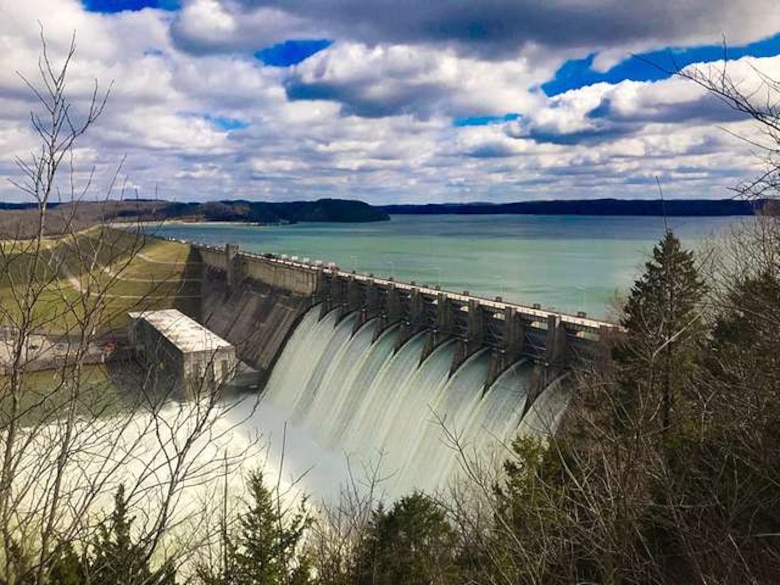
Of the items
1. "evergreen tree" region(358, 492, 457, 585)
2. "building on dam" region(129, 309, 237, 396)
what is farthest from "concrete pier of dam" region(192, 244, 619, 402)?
"evergreen tree" region(358, 492, 457, 585)

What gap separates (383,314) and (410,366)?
→ 5560 mm

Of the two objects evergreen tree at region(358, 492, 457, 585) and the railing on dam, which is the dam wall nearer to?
the railing on dam

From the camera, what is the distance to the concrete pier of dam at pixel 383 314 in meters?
22.8

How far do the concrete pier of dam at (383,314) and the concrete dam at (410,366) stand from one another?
0.06 m

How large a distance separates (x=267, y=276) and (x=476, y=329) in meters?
27.4

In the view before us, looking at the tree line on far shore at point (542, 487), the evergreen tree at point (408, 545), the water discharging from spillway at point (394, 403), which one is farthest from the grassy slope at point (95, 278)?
the water discharging from spillway at point (394, 403)

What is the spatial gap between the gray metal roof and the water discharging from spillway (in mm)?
4896

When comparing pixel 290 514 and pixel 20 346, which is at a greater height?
pixel 20 346

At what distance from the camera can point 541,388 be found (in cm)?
2212

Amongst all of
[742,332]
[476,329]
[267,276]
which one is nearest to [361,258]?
[267,276]

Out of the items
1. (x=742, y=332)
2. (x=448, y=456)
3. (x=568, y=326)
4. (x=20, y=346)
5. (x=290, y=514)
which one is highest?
(x=20, y=346)

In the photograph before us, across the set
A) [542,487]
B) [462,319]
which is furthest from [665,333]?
[462,319]

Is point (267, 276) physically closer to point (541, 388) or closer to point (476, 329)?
point (476, 329)

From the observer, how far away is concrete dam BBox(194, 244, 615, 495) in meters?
22.5
